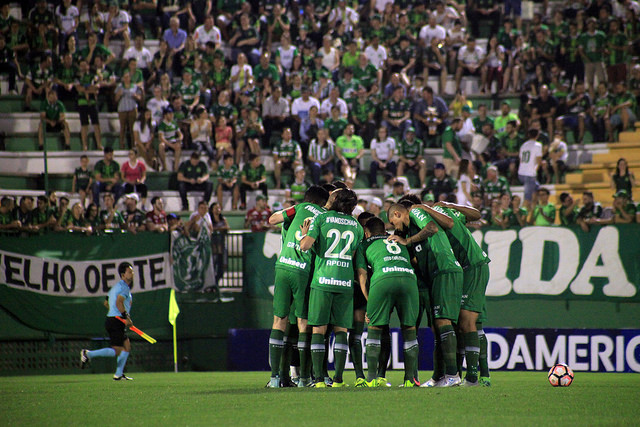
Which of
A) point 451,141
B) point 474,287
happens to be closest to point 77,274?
point 474,287

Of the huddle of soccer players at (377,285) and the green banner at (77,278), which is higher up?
the huddle of soccer players at (377,285)

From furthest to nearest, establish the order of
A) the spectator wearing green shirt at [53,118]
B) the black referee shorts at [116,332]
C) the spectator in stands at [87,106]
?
the spectator in stands at [87,106]
the spectator wearing green shirt at [53,118]
the black referee shorts at [116,332]

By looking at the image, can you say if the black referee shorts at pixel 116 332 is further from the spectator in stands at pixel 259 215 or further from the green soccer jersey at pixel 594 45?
the green soccer jersey at pixel 594 45

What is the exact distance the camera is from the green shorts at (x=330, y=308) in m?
11.5

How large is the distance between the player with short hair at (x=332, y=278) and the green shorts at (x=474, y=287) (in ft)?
4.63

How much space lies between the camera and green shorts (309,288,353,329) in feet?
37.8

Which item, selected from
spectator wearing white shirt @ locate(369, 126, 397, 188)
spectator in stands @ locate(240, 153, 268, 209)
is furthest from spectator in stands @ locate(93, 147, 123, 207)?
spectator wearing white shirt @ locate(369, 126, 397, 188)

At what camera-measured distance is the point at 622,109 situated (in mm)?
23922

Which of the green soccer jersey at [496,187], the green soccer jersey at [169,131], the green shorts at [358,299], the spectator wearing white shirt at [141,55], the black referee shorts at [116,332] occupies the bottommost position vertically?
the black referee shorts at [116,332]

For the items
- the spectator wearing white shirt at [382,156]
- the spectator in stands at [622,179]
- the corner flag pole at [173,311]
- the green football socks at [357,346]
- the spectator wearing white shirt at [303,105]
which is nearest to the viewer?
the green football socks at [357,346]

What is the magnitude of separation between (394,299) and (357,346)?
1152 mm

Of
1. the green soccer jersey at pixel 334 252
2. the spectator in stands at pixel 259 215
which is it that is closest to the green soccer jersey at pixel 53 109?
the spectator in stands at pixel 259 215

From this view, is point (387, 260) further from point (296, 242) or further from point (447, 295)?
point (296, 242)

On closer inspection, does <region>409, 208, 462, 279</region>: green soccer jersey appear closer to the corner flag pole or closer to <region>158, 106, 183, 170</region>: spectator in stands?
the corner flag pole
